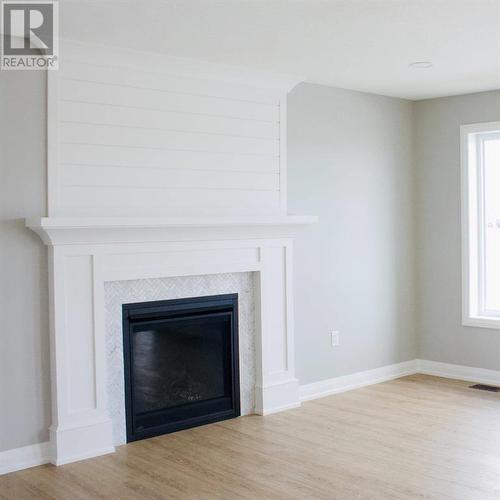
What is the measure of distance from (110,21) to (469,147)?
343cm

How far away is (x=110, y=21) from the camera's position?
3.65m

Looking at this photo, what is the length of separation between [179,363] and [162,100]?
1.69 metres

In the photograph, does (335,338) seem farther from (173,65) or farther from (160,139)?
(173,65)

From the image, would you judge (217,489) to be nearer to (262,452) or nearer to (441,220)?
(262,452)

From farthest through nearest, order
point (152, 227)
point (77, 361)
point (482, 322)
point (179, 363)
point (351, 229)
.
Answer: point (482, 322) < point (351, 229) < point (179, 363) < point (152, 227) < point (77, 361)

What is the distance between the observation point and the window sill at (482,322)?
19.3 feet

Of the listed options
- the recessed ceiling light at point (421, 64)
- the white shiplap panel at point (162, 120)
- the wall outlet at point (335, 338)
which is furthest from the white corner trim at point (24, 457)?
the recessed ceiling light at point (421, 64)

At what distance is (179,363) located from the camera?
15.6 feet

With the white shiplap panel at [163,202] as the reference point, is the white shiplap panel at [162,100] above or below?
above

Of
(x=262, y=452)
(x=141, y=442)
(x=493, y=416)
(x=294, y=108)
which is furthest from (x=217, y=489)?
(x=294, y=108)

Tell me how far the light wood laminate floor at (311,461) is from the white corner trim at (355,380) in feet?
0.69

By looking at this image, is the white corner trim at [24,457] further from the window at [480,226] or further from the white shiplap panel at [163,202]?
the window at [480,226]

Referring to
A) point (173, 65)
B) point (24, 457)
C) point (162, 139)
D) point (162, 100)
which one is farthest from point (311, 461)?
point (173, 65)

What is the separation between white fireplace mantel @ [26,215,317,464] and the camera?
13.4 feet
